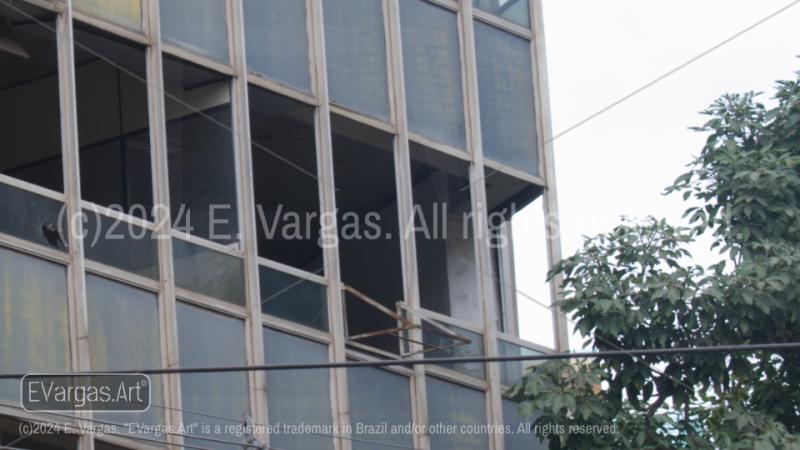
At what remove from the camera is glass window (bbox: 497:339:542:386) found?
20.1 meters

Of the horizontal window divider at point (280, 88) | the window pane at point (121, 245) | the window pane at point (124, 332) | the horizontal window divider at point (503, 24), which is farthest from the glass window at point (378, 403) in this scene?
the horizontal window divider at point (503, 24)

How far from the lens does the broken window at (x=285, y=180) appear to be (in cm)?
1889

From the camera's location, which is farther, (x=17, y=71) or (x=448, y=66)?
(x=448, y=66)

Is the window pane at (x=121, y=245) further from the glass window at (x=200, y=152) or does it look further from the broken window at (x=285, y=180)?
the broken window at (x=285, y=180)

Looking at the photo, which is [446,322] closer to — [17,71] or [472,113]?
[472,113]

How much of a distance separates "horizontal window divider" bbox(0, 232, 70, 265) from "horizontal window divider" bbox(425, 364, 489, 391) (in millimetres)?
5061

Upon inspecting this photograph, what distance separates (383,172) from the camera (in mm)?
20625

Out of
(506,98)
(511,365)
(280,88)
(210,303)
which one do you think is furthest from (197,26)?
(511,365)

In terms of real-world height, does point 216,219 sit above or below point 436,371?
A: above

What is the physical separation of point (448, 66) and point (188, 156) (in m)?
3.95

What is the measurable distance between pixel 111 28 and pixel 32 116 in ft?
8.70

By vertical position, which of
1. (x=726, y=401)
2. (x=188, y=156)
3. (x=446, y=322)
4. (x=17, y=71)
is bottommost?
(x=726, y=401)

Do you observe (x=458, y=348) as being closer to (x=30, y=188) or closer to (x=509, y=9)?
(x=509, y=9)

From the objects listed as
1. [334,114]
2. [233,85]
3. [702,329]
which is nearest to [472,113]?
[334,114]
